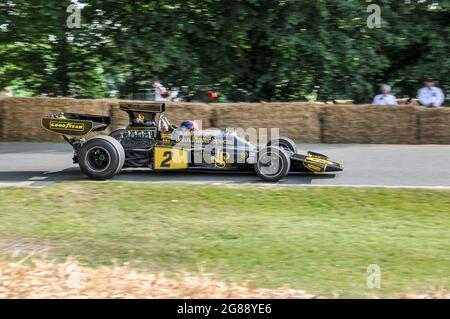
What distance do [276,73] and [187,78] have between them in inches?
93.4

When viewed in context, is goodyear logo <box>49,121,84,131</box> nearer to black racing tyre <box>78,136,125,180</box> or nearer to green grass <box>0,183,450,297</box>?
black racing tyre <box>78,136,125,180</box>

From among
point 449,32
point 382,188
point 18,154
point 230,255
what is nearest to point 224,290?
point 230,255

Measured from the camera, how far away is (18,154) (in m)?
13.3

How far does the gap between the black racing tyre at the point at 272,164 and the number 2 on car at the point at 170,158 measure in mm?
1172

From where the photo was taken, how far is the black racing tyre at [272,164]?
10352 millimetres

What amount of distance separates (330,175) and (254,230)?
3468 mm

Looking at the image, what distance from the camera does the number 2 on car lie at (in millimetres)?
10719

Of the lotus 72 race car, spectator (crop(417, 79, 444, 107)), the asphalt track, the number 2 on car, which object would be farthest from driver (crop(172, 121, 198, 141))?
spectator (crop(417, 79, 444, 107))

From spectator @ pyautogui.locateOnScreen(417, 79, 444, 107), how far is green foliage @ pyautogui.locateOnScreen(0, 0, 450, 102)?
1040mm

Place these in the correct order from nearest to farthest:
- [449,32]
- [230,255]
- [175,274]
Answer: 1. [175,274]
2. [230,255]
3. [449,32]

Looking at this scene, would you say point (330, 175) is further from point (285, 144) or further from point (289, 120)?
point (289, 120)

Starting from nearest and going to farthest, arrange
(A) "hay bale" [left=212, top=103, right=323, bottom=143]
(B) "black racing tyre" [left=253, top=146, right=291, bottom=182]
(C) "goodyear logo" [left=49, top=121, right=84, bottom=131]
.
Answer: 1. (B) "black racing tyre" [left=253, top=146, right=291, bottom=182]
2. (C) "goodyear logo" [left=49, top=121, right=84, bottom=131]
3. (A) "hay bale" [left=212, top=103, right=323, bottom=143]

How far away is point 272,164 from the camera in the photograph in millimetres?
10422
